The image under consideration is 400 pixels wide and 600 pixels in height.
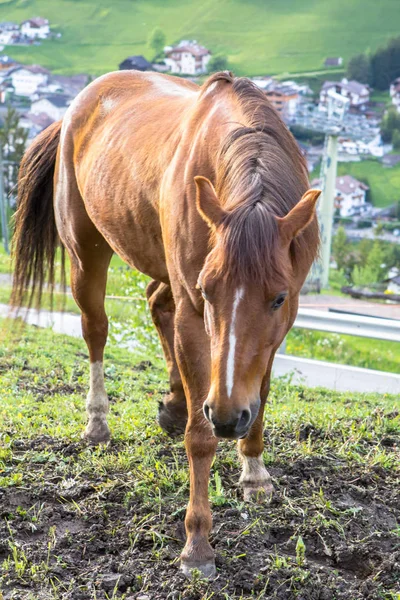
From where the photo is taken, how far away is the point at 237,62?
43750mm

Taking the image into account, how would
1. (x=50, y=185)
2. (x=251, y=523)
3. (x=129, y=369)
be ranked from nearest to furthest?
1. (x=251, y=523)
2. (x=50, y=185)
3. (x=129, y=369)

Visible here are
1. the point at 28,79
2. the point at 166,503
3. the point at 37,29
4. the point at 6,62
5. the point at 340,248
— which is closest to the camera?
the point at 166,503

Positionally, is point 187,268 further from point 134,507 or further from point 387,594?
point 387,594

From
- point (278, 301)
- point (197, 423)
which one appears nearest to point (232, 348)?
point (278, 301)

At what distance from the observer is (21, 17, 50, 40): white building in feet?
153

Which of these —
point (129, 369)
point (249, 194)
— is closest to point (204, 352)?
point (249, 194)

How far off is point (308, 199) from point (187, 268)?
2.55 feet

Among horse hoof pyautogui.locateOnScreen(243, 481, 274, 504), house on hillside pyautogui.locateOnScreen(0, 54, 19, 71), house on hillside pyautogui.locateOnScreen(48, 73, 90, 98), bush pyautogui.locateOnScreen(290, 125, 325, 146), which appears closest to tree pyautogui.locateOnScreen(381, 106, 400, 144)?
bush pyautogui.locateOnScreen(290, 125, 325, 146)

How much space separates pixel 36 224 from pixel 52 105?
128ft

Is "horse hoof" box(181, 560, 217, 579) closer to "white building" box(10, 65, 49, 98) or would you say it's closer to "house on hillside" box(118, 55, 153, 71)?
"house on hillside" box(118, 55, 153, 71)

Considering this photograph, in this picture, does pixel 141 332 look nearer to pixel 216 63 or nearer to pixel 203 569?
pixel 203 569

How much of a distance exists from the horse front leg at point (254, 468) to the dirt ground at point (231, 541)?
0.08 meters

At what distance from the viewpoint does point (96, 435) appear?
446 centimetres

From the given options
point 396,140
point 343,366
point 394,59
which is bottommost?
point 396,140
